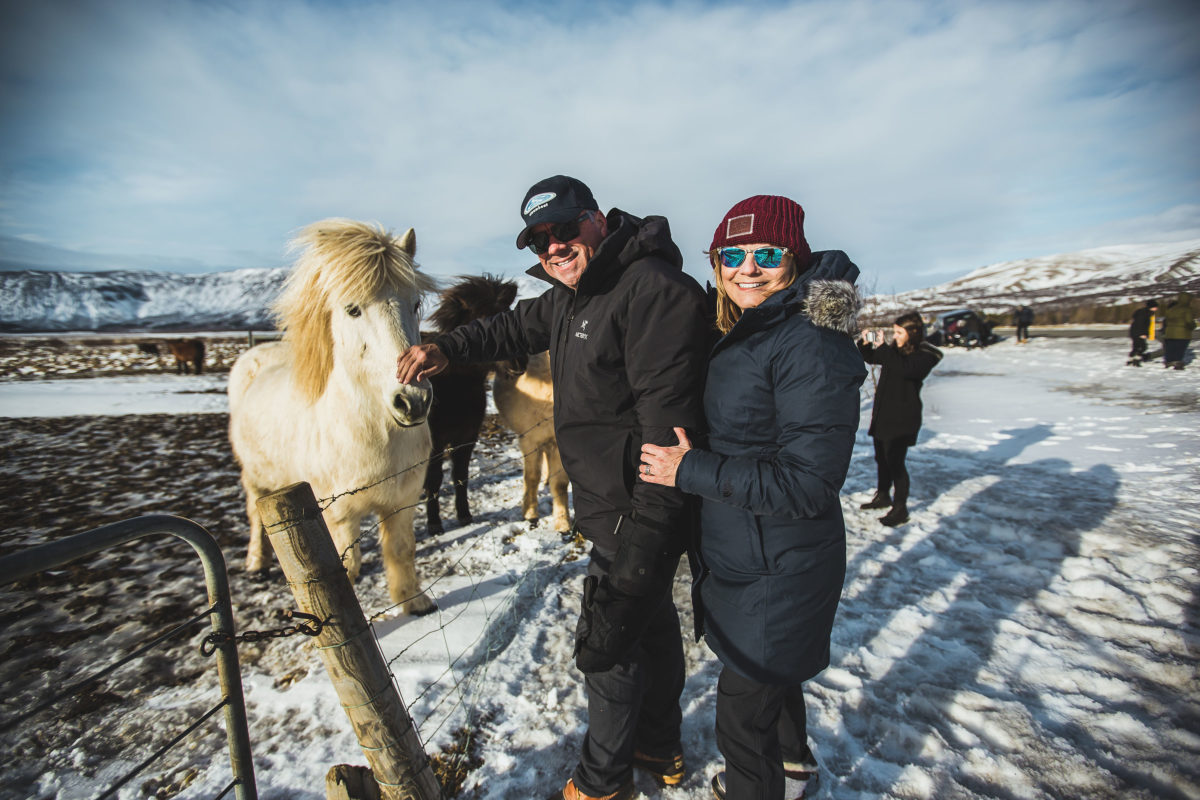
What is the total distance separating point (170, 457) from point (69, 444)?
90.1 inches

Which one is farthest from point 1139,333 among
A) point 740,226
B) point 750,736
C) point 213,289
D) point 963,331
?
point 213,289

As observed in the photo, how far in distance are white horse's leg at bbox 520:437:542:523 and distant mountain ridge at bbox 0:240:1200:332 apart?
99.8m

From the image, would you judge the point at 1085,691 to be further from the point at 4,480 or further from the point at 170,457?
the point at 4,480

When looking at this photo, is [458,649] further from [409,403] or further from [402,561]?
[409,403]

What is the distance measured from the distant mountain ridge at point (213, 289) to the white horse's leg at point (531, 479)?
99.8 m

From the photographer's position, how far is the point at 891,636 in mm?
2994

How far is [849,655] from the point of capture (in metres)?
2.82

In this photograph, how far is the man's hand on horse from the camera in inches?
94.3

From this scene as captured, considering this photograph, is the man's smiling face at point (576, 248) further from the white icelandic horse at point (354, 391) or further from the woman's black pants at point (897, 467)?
the woman's black pants at point (897, 467)

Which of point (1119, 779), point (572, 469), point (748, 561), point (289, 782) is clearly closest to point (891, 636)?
point (1119, 779)

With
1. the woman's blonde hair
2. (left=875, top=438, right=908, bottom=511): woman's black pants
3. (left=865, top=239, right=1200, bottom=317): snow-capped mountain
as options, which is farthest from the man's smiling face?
(left=865, top=239, right=1200, bottom=317): snow-capped mountain

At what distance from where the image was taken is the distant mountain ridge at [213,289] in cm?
9194

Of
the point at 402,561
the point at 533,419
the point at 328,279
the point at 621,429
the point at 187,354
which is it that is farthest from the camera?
the point at 187,354

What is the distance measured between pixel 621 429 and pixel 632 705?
3.42 feet
